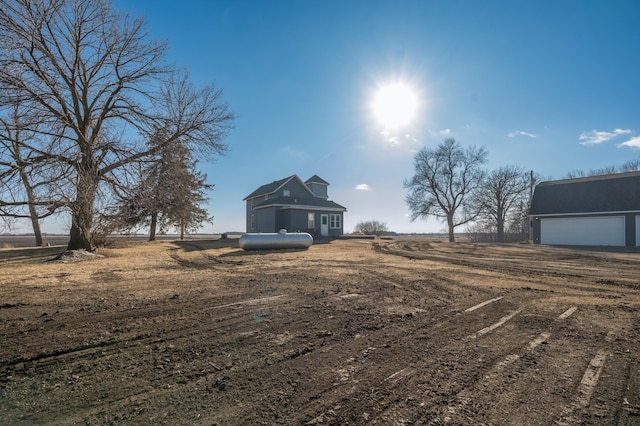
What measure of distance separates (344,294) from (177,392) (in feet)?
14.1

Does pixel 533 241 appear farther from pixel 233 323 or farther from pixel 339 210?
pixel 233 323

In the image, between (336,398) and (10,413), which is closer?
(10,413)

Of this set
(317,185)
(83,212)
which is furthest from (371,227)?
(83,212)

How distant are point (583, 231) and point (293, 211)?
76.8ft

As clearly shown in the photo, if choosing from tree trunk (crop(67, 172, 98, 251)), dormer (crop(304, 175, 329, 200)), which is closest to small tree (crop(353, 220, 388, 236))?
dormer (crop(304, 175, 329, 200))

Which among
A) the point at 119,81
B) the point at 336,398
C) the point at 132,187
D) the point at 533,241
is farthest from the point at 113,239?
the point at 533,241

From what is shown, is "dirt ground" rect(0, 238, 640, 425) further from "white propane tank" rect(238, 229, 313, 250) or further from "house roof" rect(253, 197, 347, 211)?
"house roof" rect(253, 197, 347, 211)

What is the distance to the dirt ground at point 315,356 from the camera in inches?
103

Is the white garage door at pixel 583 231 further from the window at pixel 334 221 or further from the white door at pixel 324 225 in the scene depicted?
the white door at pixel 324 225

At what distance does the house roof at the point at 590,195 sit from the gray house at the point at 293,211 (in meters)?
18.0

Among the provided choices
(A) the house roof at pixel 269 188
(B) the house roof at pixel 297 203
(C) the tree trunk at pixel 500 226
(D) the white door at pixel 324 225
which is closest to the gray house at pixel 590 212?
(C) the tree trunk at pixel 500 226

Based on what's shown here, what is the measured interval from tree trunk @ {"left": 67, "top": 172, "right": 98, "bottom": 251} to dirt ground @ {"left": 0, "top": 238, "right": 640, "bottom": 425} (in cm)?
686

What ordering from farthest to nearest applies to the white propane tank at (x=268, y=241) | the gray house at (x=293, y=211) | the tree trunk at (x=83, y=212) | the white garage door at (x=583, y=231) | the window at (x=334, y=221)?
the window at (x=334, y=221)
the gray house at (x=293, y=211)
the white garage door at (x=583, y=231)
the white propane tank at (x=268, y=241)
the tree trunk at (x=83, y=212)

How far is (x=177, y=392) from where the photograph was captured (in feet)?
9.40
